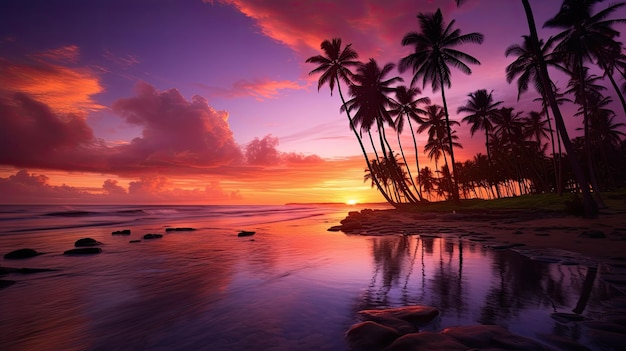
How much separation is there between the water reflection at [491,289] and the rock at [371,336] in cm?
76

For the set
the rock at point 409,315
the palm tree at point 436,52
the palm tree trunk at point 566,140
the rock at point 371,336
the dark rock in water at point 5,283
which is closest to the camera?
the rock at point 371,336

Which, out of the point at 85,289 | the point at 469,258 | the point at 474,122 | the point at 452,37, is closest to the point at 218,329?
the point at 85,289

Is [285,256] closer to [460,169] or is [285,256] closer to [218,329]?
[218,329]

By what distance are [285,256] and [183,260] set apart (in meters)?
3.24

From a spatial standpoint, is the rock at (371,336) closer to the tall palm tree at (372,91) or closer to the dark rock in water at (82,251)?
the dark rock in water at (82,251)

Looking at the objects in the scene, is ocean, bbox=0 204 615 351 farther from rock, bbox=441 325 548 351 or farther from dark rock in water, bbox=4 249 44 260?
dark rock in water, bbox=4 249 44 260

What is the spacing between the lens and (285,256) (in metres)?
8.86

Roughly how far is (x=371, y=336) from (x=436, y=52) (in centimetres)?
2835

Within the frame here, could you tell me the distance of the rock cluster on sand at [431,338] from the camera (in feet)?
8.48

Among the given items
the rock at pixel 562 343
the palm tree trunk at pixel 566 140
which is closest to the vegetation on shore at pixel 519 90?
the palm tree trunk at pixel 566 140

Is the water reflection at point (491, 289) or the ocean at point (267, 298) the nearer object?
the ocean at point (267, 298)

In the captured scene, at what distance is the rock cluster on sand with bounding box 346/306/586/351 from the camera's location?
259cm

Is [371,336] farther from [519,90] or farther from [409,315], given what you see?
[519,90]

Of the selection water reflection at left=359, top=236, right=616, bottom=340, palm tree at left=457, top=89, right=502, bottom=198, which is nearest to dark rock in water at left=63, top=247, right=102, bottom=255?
water reflection at left=359, top=236, right=616, bottom=340
